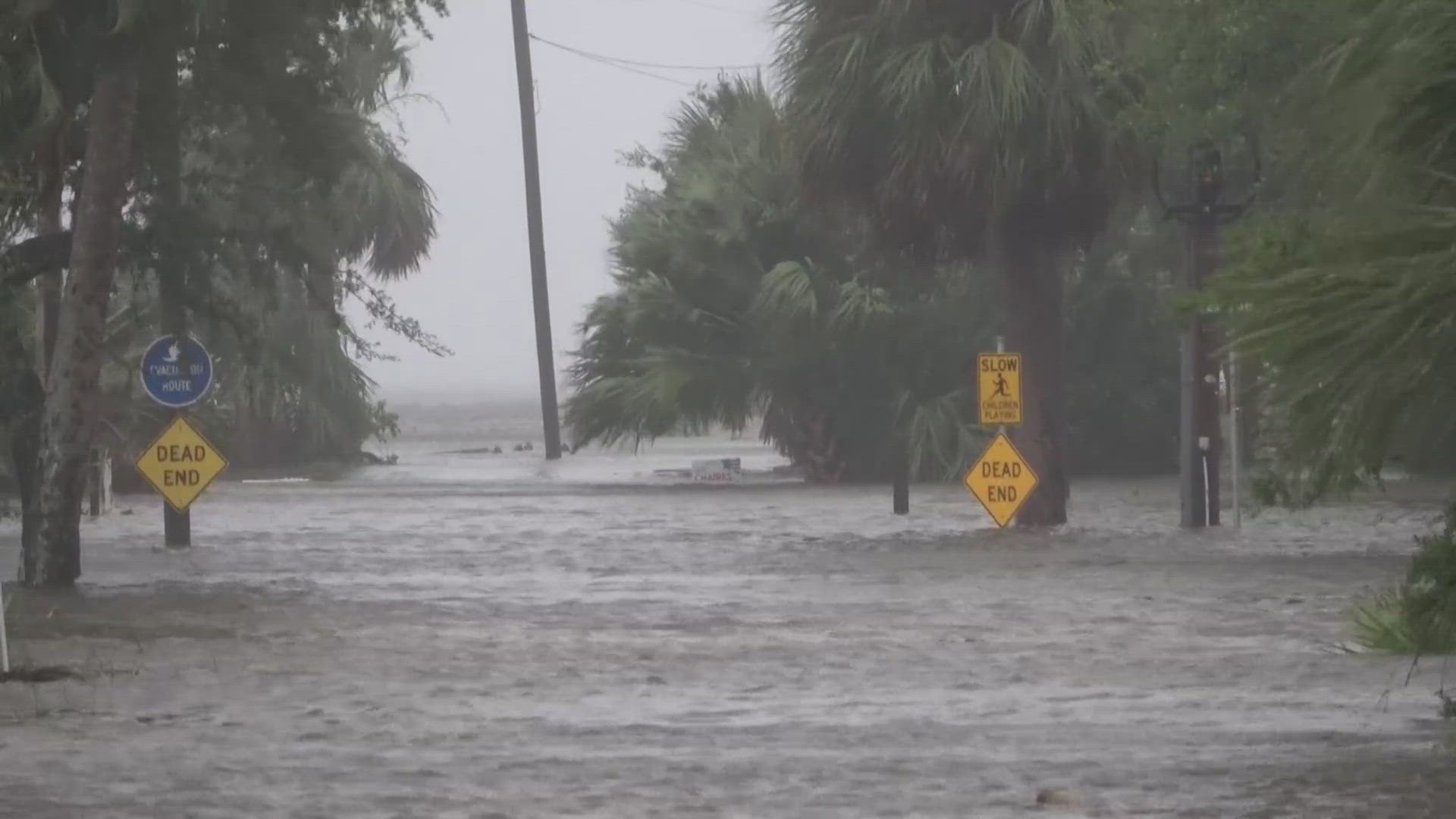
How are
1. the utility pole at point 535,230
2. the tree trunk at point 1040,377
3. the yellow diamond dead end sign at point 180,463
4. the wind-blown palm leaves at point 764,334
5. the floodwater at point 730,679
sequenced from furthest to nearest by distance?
the utility pole at point 535,230
the wind-blown palm leaves at point 764,334
the tree trunk at point 1040,377
the yellow diamond dead end sign at point 180,463
the floodwater at point 730,679

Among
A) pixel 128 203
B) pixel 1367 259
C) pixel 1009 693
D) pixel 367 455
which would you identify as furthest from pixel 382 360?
pixel 367 455

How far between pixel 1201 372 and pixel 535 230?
967 inches

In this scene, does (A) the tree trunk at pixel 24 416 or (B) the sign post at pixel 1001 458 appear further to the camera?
(B) the sign post at pixel 1001 458

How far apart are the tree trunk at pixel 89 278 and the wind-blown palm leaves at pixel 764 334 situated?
16581 mm

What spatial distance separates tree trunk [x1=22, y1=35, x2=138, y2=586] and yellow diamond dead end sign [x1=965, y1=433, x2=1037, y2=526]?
902cm

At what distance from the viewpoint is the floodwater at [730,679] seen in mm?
9141

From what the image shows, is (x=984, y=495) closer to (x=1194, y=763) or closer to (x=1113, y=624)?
(x=1113, y=624)

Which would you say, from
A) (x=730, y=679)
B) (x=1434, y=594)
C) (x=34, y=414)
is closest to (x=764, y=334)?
(x=34, y=414)

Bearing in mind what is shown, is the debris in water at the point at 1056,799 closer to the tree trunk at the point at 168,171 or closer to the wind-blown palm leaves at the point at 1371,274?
the wind-blown palm leaves at the point at 1371,274

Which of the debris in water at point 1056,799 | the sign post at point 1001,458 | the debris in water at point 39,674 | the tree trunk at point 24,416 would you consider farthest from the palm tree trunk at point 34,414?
the debris in water at point 1056,799

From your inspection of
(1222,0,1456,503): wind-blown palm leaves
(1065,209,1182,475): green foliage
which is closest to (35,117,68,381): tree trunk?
(1222,0,1456,503): wind-blown palm leaves

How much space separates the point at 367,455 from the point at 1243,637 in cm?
3466

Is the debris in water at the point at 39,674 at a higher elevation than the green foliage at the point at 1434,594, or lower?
lower

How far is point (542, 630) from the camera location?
16.2 m
